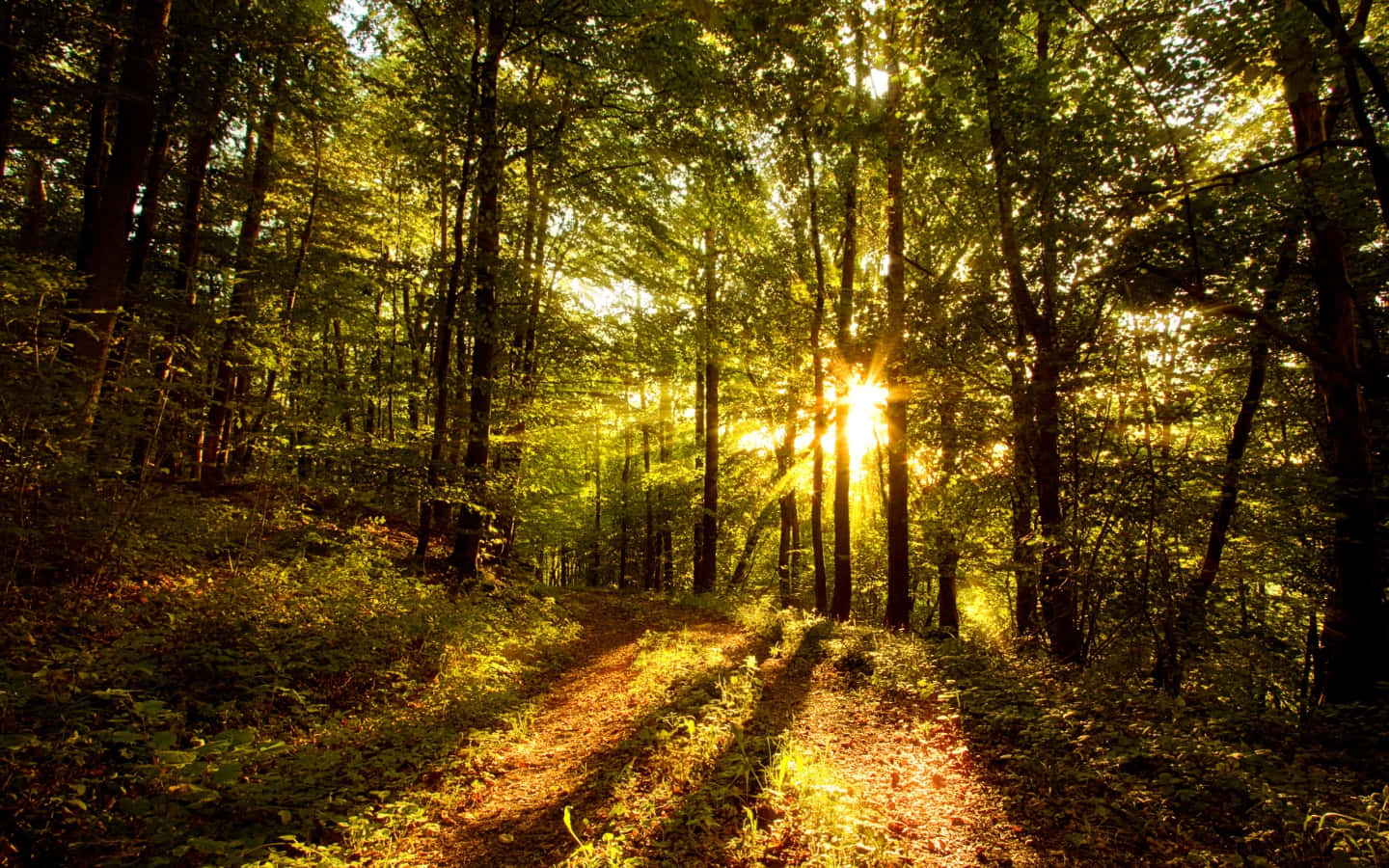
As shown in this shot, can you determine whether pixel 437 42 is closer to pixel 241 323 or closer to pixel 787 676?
pixel 241 323

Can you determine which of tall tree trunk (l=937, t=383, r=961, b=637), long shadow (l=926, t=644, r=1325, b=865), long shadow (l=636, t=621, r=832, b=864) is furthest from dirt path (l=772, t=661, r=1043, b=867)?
tall tree trunk (l=937, t=383, r=961, b=637)

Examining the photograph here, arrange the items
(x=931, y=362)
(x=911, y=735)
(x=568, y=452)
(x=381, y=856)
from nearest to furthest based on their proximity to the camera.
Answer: (x=381, y=856) < (x=911, y=735) < (x=931, y=362) < (x=568, y=452)

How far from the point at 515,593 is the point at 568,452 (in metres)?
15.3

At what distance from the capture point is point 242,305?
32.0 feet

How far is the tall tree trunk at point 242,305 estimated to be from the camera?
1000cm

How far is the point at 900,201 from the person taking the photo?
12.0 m

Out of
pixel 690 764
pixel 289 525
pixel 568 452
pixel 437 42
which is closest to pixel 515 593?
pixel 289 525

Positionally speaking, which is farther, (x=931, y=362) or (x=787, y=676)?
(x=931, y=362)

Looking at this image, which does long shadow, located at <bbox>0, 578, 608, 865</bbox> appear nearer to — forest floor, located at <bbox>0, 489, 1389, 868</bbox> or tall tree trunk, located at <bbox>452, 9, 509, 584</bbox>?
forest floor, located at <bbox>0, 489, 1389, 868</bbox>

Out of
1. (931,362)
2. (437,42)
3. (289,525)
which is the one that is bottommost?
(289,525)

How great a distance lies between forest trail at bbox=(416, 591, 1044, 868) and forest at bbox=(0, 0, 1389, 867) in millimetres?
52

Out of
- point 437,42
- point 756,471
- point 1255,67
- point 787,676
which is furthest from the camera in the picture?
point 756,471

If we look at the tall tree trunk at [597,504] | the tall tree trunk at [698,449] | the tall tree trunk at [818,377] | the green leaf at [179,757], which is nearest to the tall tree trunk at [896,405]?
the tall tree trunk at [818,377]

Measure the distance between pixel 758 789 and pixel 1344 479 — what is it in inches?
290
